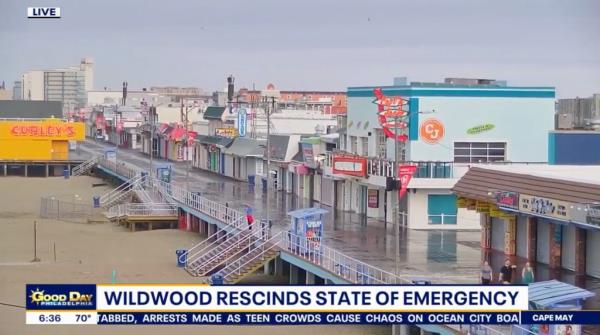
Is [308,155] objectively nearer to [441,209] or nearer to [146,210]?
[146,210]

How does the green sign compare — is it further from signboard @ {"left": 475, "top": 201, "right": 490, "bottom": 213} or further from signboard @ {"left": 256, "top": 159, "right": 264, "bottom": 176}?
signboard @ {"left": 256, "top": 159, "right": 264, "bottom": 176}

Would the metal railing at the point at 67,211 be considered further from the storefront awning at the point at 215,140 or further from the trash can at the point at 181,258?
the trash can at the point at 181,258

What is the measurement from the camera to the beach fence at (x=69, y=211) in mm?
46406

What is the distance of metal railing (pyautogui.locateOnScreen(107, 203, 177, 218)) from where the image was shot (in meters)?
43.1

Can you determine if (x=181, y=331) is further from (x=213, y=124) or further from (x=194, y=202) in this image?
(x=213, y=124)

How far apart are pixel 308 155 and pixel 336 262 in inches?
763

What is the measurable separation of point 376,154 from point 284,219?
166 inches

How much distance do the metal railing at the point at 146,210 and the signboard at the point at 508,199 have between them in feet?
63.0

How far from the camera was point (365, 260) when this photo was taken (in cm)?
2597

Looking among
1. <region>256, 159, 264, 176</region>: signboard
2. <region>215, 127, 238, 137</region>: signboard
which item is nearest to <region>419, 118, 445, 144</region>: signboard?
<region>256, 159, 264, 176</region>: signboard

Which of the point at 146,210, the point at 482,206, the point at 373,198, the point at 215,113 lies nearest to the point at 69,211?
the point at 146,210

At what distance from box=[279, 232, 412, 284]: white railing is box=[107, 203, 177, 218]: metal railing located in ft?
44.7

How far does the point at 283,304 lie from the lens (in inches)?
610

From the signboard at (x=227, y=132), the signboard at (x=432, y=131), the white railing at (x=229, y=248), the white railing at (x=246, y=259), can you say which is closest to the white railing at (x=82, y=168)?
the signboard at (x=227, y=132)
